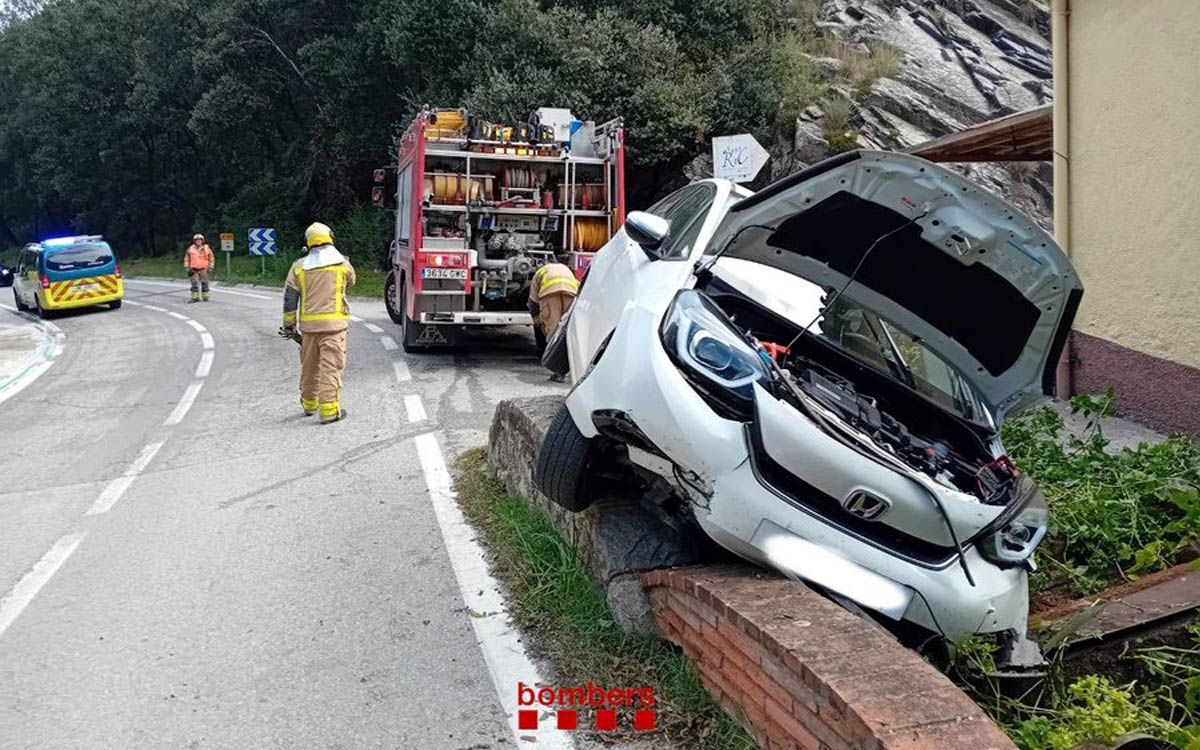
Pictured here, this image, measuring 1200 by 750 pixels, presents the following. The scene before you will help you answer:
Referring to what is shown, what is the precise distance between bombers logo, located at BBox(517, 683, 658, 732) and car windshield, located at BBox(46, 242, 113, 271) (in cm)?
2334

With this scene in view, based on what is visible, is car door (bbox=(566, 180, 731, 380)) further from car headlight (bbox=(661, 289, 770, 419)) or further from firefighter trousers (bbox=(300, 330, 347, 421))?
firefighter trousers (bbox=(300, 330, 347, 421))

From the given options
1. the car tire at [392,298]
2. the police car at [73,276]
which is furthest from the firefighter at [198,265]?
the car tire at [392,298]

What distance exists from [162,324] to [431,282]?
10564 millimetres

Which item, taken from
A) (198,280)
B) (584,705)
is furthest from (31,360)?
(584,705)

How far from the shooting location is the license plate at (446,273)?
12.1 m

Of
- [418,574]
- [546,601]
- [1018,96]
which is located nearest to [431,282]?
[418,574]

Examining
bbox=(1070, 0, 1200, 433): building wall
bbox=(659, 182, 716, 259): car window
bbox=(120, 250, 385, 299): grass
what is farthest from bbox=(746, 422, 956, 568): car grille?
bbox=(120, 250, 385, 299): grass

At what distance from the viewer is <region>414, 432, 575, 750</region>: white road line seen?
3.84 m

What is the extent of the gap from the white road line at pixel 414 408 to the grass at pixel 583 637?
3716 millimetres

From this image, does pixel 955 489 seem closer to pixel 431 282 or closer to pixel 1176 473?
pixel 1176 473

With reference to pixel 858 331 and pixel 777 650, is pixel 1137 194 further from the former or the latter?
pixel 777 650

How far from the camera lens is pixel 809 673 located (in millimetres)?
2834

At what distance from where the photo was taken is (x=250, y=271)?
35.4 meters

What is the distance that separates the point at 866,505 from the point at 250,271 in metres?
34.8
